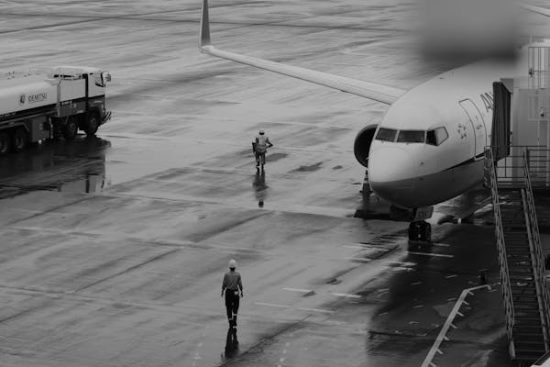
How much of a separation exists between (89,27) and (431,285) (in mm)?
67722

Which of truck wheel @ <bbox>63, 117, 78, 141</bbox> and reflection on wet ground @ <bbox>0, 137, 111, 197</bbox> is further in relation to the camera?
truck wheel @ <bbox>63, 117, 78, 141</bbox>

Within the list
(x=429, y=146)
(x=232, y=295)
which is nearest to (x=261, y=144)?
(x=429, y=146)

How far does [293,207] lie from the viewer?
50594 mm

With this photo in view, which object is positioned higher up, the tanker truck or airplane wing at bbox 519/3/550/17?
airplane wing at bbox 519/3/550/17

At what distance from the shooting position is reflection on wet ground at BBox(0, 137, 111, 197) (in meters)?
53.8

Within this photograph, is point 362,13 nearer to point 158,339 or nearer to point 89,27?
point 89,27

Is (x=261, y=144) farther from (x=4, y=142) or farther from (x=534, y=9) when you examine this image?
(x=534, y=9)

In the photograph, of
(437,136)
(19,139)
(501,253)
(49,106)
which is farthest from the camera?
(49,106)

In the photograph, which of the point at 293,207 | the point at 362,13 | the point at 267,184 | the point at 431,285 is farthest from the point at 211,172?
the point at 362,13

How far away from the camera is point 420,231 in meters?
45.3

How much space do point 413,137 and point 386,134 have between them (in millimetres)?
943

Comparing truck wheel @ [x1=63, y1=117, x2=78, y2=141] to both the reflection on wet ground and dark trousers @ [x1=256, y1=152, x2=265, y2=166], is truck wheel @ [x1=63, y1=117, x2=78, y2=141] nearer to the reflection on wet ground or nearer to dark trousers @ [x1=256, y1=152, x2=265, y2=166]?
the reflection on wet ground

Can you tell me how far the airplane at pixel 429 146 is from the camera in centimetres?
4344

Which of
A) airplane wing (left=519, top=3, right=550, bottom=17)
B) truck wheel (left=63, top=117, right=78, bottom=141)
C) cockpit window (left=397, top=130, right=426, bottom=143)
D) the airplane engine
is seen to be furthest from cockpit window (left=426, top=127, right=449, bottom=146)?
truck wheel (left=63, top=117, right=78, bottom=141)
